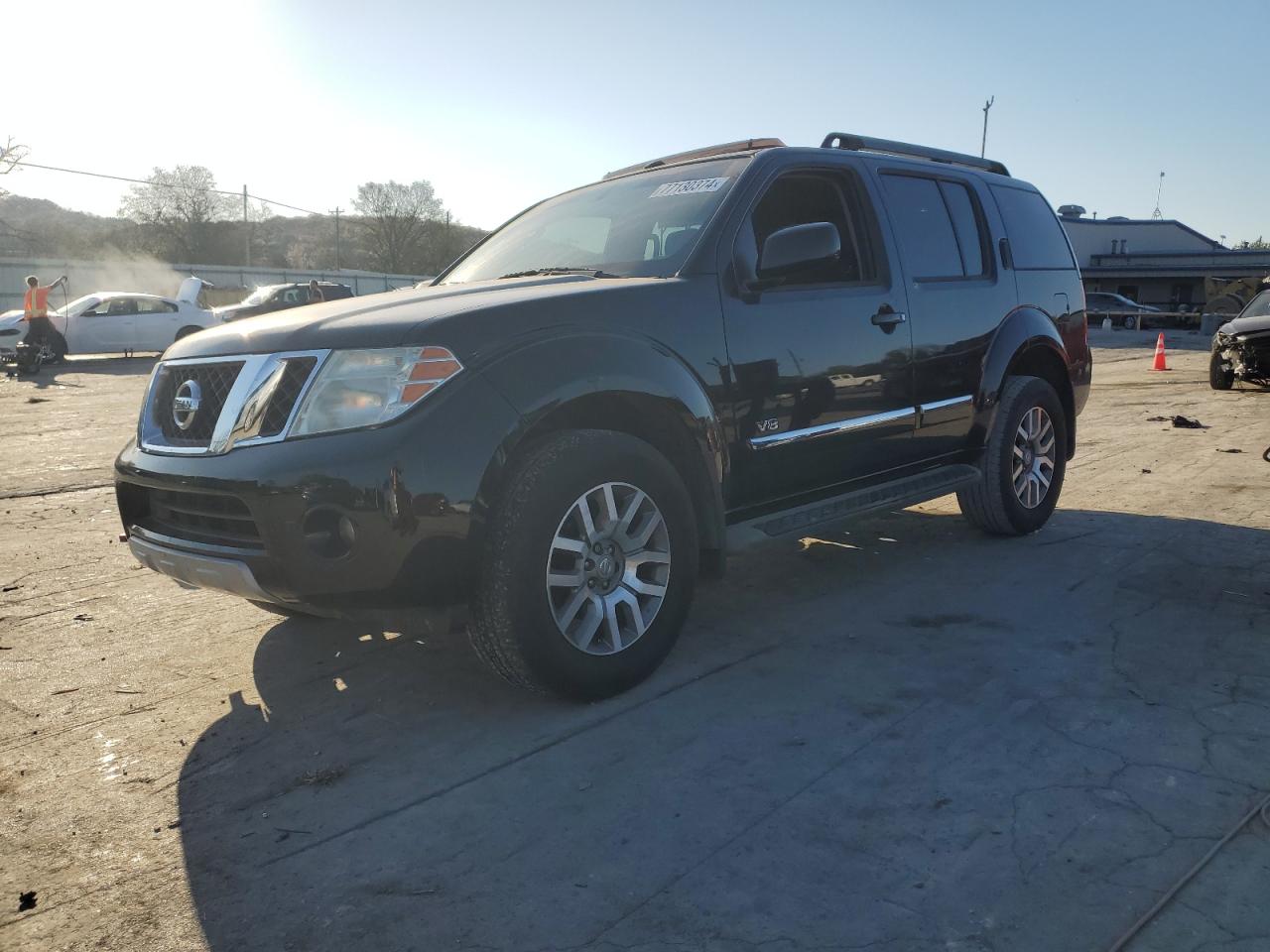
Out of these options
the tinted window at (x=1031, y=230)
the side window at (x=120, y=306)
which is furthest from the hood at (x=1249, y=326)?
the side window at (x=120, y=306)

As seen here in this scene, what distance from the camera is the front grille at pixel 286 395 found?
3.00 m

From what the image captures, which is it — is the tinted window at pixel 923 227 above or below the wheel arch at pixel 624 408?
above

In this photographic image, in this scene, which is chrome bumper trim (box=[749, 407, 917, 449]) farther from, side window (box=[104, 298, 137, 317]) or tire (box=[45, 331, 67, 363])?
side window (box=[104, 298, 137, 317])

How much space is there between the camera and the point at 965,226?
17.0 ft

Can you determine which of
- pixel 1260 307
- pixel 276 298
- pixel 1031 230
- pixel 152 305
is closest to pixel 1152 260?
pixel 1260 307

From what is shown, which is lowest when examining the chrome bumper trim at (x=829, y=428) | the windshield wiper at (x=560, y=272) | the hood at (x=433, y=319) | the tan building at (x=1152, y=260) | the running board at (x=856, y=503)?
the running board at (x=856, y=503)

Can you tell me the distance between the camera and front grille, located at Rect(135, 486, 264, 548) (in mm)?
3002

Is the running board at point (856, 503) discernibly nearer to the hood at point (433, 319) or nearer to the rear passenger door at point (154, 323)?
the hood at point (433, 319)

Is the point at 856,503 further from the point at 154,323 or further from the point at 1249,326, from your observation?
the point at 154,323

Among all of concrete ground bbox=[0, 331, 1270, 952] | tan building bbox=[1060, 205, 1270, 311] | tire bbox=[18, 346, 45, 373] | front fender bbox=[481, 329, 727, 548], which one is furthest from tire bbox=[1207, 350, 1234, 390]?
tan building bbox=[1060, 205, 1270, 311]

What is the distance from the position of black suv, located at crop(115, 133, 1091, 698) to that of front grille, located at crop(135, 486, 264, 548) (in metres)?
0.01

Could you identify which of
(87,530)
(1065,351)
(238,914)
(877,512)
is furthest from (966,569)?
(87,530)

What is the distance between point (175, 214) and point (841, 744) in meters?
76.0

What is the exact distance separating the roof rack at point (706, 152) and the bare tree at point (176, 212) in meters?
69.6
